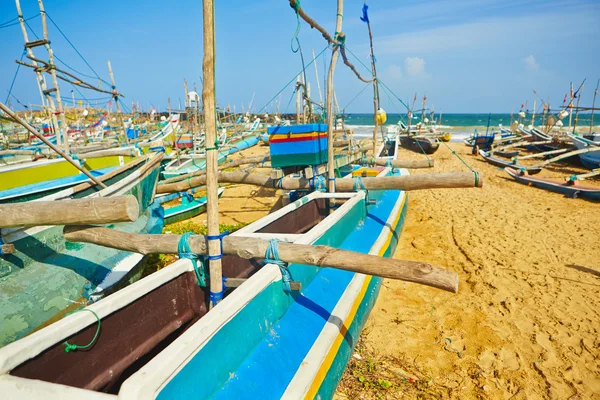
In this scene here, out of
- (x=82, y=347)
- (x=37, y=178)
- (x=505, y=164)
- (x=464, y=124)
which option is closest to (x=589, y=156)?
(x=505, y=164)

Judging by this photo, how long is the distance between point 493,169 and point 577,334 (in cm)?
1320

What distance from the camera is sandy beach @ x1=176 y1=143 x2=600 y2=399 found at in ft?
10.8

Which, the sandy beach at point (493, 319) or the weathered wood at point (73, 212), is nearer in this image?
the weathered wood at point (73, 212)

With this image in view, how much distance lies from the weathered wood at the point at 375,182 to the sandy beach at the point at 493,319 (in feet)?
5.25

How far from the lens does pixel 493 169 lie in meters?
15.5

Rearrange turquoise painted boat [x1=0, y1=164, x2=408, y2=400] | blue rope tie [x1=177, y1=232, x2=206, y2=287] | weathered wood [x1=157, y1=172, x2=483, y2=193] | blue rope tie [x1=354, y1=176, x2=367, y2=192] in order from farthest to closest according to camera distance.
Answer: blue rope tie [x1=354, y1=176, x2=367, y2=192] → weathered wood [x1=157, y1=172, x2=483, y2=193] → blue rope tie [x1=177, y1=232, x2=206, y2=287] → turquoise painted boat [x1=0, y1=164, x2=408, y2=400]

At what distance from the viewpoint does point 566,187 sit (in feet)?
34.1

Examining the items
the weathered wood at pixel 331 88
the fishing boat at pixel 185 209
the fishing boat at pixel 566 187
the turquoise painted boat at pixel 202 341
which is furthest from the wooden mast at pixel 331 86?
the fishing boat at pixel 566 187

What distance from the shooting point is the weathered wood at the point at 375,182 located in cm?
468

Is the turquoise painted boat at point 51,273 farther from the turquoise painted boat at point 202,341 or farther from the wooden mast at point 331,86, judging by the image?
the wooden mast at point 331,86

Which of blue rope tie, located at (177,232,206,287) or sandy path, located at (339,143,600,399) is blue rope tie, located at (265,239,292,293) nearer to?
blue rope tie, located at (177,232,206,287)

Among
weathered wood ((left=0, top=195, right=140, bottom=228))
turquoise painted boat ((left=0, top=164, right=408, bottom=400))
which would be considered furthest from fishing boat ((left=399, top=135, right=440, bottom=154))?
weathered wood ((left=0, top=195, right=140, bottom=228))

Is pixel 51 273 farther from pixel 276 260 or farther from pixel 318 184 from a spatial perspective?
pixel 318 184

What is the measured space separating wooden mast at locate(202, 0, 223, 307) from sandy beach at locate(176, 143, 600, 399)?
1697mm
